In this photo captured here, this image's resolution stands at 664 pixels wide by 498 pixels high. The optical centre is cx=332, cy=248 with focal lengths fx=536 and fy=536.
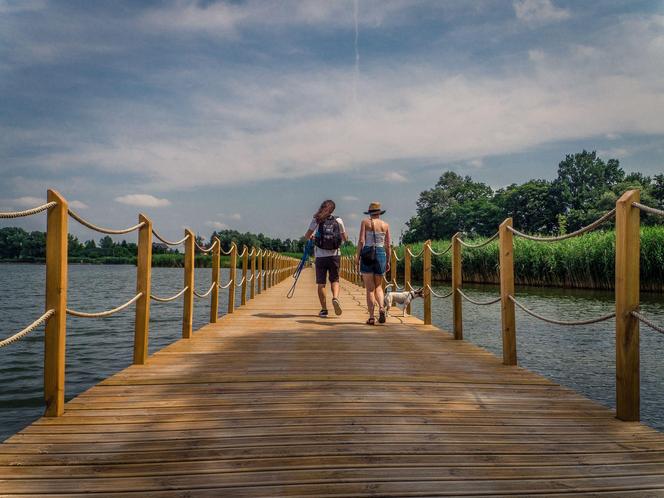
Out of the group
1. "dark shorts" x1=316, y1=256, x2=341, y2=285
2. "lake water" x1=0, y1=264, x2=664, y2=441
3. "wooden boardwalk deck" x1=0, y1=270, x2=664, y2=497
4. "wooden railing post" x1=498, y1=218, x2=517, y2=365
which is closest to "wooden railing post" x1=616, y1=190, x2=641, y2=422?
"wooden boardwalk deck" x1=0, y1=270, x2=664, y2=497

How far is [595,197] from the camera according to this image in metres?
83.9

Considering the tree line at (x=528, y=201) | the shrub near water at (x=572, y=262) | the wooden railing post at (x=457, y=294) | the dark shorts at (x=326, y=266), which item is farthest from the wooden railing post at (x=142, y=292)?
the tree line at (x=528, y=201)

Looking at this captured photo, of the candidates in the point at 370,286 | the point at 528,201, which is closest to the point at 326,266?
the point at 370,286

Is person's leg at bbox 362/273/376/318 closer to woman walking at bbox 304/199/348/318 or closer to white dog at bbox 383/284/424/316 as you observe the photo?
woman walking at bbox 304/199/348/318

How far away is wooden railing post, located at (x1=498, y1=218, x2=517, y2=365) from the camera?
202 inches

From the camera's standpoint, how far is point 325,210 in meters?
7.74

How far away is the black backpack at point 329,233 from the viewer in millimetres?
7820

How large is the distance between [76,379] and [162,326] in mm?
5802

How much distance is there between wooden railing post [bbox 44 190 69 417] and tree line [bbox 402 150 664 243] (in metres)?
67.1

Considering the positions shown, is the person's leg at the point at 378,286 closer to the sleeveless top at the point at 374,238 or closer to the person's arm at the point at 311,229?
the sleeveless top at the point at 374,238

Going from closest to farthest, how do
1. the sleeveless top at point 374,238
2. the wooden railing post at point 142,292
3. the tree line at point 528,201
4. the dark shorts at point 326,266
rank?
the wooden railing post at point 142,292
the sleeveless top at point 374,238
the dark shorts at point 326,266
the tree line at point 528,201

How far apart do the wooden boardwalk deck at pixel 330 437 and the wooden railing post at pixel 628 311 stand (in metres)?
0.19

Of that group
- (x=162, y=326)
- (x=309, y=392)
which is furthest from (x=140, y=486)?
(x=162, y=326)

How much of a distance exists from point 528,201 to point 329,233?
77565 mm
